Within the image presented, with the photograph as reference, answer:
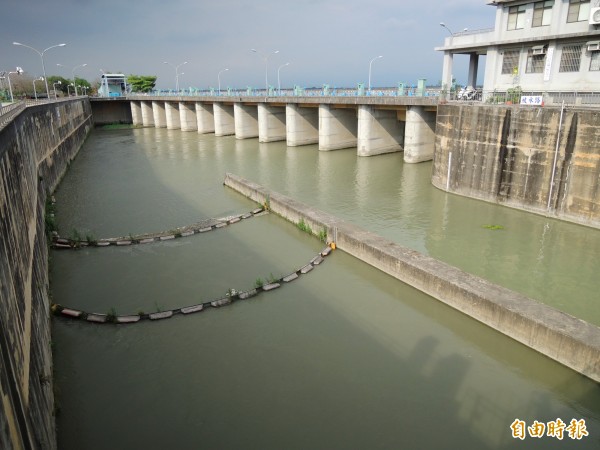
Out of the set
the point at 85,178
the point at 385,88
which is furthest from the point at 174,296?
the point at 385,88

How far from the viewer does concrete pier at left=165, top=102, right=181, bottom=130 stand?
63500 millimetres

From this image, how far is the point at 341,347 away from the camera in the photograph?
31.3 feet

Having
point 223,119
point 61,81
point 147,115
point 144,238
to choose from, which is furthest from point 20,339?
point 61,81

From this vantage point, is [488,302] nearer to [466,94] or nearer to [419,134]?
[466,94]

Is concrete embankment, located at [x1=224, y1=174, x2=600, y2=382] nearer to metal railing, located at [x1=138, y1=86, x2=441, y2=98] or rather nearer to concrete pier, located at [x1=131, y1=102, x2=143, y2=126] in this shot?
metal railing, located at [x1=138, y1=86, x2=441, y2=98]

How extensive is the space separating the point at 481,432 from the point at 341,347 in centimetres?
326

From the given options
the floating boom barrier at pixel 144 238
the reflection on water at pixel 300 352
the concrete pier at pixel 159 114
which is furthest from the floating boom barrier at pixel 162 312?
the concrete pier at pixel 159 114

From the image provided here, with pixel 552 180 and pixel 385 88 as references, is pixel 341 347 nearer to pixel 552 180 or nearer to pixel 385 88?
pixel 552 180

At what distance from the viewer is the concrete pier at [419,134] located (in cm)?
2906

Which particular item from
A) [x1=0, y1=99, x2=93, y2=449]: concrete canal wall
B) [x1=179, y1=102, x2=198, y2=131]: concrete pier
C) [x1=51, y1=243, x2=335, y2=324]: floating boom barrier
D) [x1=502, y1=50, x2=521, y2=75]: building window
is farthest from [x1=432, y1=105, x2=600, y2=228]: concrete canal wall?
[x1=179, y1=102, x2=198, y2=131]: concrete pier

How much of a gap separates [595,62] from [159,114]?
5971 cm

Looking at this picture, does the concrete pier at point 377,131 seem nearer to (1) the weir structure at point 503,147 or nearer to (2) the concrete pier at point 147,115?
(1) the weir structure at point 503,147

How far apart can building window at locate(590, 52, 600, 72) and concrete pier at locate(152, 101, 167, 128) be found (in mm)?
58650

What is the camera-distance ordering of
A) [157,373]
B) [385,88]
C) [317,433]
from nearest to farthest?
[317,433] < [157,373] < [385,88]
